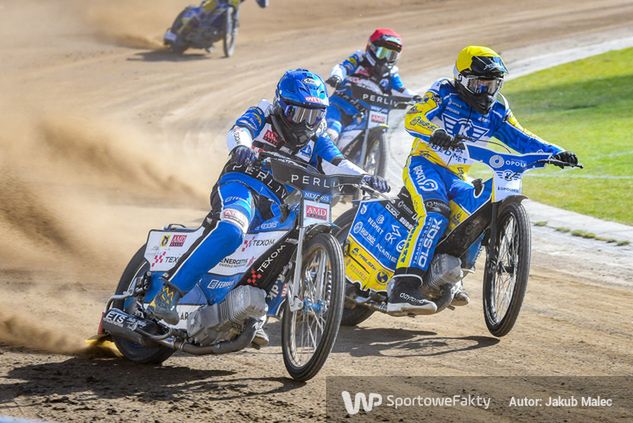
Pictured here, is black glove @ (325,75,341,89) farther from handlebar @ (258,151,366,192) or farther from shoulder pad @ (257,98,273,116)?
handlebar @ (258,151,366,192)

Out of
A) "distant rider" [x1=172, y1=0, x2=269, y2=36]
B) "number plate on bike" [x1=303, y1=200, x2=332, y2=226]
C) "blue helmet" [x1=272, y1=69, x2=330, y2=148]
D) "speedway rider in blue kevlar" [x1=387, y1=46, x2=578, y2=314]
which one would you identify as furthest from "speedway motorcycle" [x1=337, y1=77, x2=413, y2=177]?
"distant rider" [x1=172, y1=0, x2=269, y2=36]

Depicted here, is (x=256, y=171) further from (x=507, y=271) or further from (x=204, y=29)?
(x=204, y=29)

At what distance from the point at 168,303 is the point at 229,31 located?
20180 millimetres

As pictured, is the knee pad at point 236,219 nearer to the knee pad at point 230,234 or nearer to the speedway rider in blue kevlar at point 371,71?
the knee pad at point 230,234

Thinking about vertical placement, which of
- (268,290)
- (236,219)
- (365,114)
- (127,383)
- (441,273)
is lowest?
(127,383)

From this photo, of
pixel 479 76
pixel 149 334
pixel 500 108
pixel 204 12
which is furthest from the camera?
pixel 204 12

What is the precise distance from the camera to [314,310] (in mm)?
7406

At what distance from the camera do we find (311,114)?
8016 mm

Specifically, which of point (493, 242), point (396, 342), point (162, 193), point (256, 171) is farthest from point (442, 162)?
point (162, 193)

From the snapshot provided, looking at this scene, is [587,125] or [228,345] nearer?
[228,345]

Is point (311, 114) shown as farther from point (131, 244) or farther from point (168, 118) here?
point (168, 118)

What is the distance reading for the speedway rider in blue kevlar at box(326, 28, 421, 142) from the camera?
15789 millimetres

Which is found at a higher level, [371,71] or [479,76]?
[371,71]

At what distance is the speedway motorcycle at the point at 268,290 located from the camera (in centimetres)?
739
